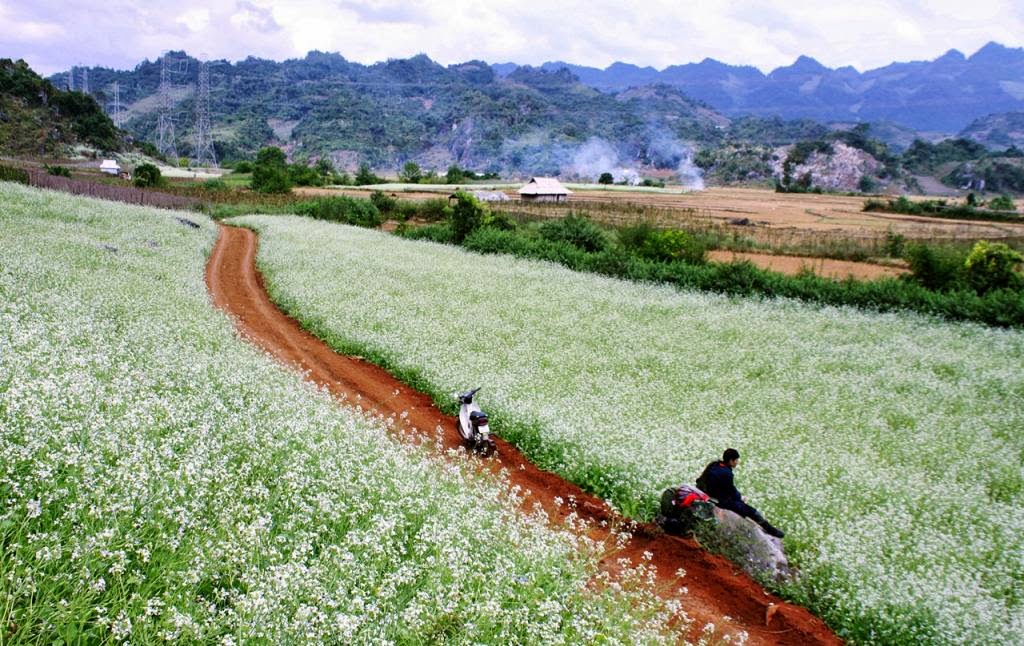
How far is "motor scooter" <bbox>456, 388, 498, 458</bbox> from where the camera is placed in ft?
40.1

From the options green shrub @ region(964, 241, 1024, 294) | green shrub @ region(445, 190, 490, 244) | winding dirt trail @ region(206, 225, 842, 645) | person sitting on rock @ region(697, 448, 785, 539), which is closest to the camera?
winding dirt trail @ region(206, 225, 842, 645)

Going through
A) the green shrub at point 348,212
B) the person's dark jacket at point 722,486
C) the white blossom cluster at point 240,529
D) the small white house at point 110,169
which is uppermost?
the small white house at point 110,169

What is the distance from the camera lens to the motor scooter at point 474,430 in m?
12.2

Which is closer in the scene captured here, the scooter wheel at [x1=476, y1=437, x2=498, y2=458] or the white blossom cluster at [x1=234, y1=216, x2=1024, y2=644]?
the white blossom cluster at [x1=234, y1=216, x2=1024, y2=644]

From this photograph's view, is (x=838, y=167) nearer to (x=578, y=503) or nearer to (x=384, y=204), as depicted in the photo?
(x=384, y=204)

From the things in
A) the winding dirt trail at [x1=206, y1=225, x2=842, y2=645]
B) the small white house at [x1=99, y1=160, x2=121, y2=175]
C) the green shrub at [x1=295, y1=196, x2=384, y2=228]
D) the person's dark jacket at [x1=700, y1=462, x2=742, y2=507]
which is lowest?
the winding dirt trail at [x1=206, y1=225, x2=842, y2=645]

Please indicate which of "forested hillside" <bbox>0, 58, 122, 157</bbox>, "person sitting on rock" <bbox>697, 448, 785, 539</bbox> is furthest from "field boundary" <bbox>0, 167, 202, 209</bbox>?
"forested hillside" <bbox>0, 58, 122, 157</bbox>

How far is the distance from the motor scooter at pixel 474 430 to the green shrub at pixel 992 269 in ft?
92.2

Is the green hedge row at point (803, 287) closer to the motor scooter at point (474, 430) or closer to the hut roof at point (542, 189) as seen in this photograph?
the motor scooter at point (474, 430)

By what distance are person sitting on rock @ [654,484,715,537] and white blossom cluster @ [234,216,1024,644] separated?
0.63 m

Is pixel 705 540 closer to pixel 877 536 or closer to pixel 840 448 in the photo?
pixel 877 536

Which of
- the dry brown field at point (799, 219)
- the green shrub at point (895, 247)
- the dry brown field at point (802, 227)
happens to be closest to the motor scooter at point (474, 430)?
the dry brown field at point (802, 227)

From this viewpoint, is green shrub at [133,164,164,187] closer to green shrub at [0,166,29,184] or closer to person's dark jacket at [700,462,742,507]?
green shrub at [0,166,29,184]

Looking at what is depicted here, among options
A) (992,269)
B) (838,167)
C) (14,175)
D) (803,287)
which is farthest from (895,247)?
(838,167)
